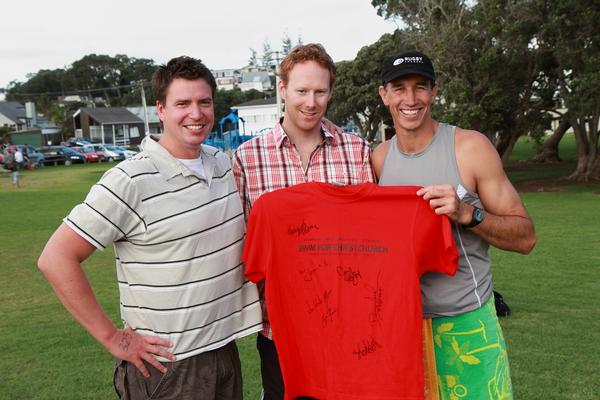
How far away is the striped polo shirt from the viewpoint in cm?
267

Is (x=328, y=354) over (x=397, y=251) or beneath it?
beneath

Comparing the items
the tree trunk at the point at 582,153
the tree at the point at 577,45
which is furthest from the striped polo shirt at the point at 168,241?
the tree trunk at the point at 582,153

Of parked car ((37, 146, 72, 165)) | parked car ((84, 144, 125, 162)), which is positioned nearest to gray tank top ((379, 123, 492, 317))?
parked car ((37, 146, 72, 165))

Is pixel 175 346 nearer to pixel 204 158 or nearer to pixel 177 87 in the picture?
pixel 204 158

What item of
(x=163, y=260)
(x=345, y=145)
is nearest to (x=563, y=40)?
(x=345, y=145)

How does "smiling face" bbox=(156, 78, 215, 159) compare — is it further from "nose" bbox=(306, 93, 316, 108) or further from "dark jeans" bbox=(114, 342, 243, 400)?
"dark jeans" bbox=(114, 342, 243, 400)

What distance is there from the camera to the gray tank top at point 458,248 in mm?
2979

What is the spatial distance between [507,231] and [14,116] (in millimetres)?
91816

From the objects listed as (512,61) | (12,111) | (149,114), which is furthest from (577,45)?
(12,111)

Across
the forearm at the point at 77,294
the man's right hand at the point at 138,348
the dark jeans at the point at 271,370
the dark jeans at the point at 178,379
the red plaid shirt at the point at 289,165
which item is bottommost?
the dark jeans at the point at 271,370

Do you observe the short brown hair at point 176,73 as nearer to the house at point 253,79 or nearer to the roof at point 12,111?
the roof at point 12,111

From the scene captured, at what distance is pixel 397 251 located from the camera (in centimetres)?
297

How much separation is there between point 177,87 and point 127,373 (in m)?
1.37

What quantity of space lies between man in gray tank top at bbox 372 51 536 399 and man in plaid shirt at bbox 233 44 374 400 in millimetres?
420
